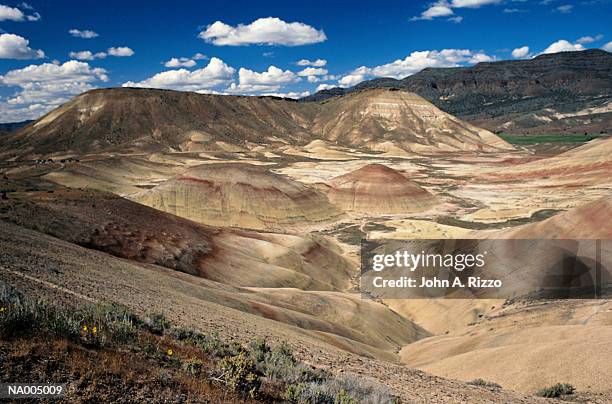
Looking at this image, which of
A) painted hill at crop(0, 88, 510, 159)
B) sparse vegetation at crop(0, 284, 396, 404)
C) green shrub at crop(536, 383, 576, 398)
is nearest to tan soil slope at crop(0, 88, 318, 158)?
painted hill at crop(0, 88, 510, 159)

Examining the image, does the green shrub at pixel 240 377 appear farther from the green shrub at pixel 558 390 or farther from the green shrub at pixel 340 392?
the green shrub at pixel 558 390

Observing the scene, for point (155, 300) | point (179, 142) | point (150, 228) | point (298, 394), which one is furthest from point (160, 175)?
point (298, 394)

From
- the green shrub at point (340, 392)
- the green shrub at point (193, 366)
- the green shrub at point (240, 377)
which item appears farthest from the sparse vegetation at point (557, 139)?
the green shrub at point (193, 366)

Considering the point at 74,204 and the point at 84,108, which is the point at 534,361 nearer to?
the point at 74,204

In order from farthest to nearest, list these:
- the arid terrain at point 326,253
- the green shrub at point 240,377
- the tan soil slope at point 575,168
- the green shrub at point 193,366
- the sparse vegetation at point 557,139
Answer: the sparse vegetation at point 557,139, the tan soil slope at point 575,168, the arid terrain at point 326,253, the green shrub at point 193,366, the green shrub at point 240,377

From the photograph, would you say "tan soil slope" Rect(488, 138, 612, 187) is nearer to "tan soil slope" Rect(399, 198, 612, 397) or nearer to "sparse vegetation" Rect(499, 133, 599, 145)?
"tan soil slope" Rect(399, 198, 612, 397)

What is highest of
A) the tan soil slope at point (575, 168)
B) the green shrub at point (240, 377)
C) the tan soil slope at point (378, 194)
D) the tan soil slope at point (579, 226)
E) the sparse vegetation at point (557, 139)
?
the sparse vegetation at point (557, 139)
